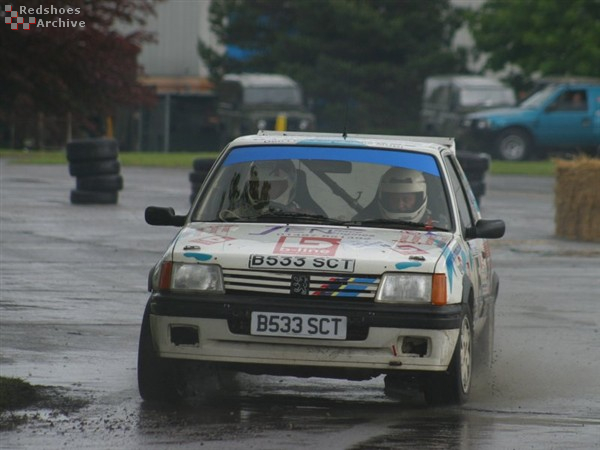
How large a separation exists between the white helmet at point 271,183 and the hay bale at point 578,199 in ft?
38.3

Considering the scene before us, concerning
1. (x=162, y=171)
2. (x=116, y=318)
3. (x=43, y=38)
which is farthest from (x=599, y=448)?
(x=162, y=171)

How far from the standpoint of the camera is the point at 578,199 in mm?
20531

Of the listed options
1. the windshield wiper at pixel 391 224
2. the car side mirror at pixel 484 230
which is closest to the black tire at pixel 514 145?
the car side mirror at pixel 484 230

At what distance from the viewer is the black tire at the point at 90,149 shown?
945 inches

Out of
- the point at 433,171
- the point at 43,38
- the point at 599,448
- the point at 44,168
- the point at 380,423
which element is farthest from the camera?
the point at 44,168

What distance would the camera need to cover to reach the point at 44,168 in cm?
3359

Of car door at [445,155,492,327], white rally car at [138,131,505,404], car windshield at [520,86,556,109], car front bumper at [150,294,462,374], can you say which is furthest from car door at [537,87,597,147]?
car front bumper at [150,294,462,374]

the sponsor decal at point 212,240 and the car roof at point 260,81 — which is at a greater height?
the car roof at point 260,81

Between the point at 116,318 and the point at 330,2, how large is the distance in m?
51.4

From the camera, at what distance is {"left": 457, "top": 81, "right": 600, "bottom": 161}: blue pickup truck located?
41188 millimetres

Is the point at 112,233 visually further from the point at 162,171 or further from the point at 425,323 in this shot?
the point at 162,171

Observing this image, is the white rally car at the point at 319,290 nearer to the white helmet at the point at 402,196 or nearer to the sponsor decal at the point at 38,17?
the white helmet at the point at 402,196

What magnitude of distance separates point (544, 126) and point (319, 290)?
33893mm

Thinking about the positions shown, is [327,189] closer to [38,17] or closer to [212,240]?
[212,240]
